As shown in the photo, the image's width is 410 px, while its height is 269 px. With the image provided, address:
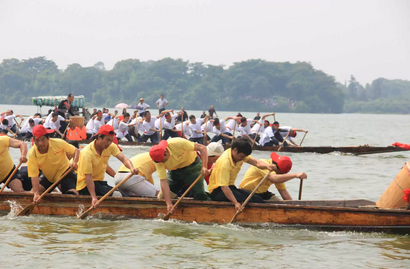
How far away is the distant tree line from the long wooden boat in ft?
346

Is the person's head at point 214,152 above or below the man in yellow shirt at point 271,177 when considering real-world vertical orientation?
above

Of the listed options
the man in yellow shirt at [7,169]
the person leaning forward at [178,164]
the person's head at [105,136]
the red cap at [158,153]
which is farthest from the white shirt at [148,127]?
the red cap at [158,153]

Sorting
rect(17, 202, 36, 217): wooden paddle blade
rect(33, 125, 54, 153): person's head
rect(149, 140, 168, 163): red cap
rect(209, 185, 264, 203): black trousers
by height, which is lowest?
rect(17, 202, 36, 217): wooden paddle blade

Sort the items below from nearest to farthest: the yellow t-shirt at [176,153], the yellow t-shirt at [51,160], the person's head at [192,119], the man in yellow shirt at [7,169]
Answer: the yellow t-shirt at [176,153] < the yellow t-shirt at [51,160] < the man in yellow shirt at [7,169] < the person's head at [192,119]

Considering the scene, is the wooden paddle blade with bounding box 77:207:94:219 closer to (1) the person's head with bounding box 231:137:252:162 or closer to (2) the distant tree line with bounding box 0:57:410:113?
(1) the person's head with bounding box 231:137:252:162

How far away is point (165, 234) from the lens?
888 cm

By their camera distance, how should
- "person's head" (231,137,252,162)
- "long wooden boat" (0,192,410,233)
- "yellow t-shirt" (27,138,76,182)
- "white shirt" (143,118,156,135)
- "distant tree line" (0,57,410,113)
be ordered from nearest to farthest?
"person's head" (231,137,252,162) → "long wooden boat" (0,192,410,233) → "yellow t-shirt" (27,138,76,182) → "white shirt" (143,118,156,135) → "distant tree line" (0,57,410,113)

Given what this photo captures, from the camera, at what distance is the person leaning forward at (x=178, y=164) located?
8680mm

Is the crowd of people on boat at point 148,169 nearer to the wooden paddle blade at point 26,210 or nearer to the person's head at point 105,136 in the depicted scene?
the person's head at point 105,136

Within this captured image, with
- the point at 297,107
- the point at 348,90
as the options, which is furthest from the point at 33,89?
the point at 348,90

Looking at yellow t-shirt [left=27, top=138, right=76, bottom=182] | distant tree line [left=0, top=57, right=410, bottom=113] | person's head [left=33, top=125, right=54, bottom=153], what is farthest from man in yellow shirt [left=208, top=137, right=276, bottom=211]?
distant tree line [left=0, top=57, right=410, bottom=113]

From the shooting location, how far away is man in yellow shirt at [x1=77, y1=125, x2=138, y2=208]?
8.99 m

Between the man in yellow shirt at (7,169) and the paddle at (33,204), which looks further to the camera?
the man in yellow shirt at (7,169)

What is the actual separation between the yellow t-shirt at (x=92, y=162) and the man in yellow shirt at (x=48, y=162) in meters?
0.29
